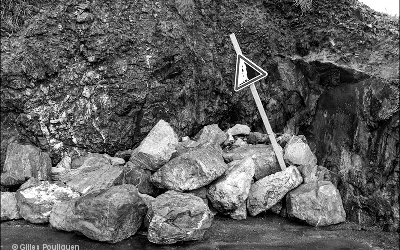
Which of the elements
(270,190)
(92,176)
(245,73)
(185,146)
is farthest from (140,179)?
(245,73)

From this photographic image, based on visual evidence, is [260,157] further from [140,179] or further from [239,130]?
[140,179]

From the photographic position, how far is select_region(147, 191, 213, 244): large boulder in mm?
4082

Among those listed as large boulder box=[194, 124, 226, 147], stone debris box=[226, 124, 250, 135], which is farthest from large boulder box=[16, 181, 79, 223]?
stone debris box=[226, 124, 250, 135]

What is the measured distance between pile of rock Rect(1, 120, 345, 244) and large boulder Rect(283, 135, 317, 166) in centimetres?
1

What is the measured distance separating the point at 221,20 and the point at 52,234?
4438mm

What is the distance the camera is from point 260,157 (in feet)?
18.1

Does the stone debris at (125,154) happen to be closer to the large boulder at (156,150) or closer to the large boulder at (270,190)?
the large boulder at (156,150)

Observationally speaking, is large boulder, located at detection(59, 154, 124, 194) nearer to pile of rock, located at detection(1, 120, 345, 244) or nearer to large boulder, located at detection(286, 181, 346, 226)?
pile of rock, located at detection(1, 120, 345, 244)

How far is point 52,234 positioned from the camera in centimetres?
426

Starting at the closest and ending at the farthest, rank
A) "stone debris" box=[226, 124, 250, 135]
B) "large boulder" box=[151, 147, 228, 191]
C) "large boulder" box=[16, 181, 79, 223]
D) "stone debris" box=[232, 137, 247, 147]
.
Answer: "large boulder" box=[16, 181, 79, 223], "large boulder" box=[151, 147, 228, 191], "stone debris" box=[232, 137, 247, 147], "stone debris" box=[226, 124, 250, 135]

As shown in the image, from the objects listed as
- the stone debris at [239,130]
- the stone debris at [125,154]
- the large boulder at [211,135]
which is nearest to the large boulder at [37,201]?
the stone debris at [125,154]

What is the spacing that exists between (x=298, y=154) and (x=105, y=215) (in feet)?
9.37

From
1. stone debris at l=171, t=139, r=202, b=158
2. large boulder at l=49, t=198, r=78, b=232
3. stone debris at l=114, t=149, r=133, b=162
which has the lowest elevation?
large boulder at l=49, t=198, r=78, b=232

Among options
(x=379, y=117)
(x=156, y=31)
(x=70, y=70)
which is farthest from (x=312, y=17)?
(x=70, y=70)
